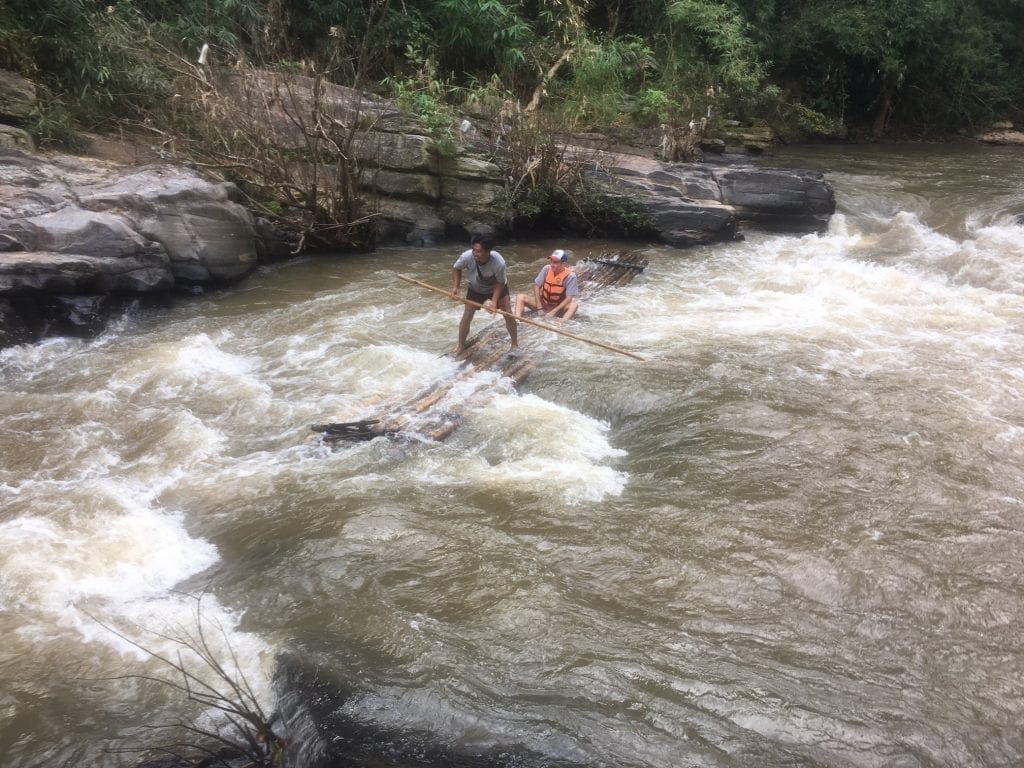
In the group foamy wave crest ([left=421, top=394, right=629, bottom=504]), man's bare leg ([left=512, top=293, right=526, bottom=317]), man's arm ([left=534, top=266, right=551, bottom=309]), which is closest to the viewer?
foamy wave crest ([left=421, top=394, right=629, bottom=504])

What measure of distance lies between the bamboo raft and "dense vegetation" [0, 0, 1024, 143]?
4247mm

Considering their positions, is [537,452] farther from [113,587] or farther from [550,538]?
[113,587]

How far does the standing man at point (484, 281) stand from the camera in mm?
5672

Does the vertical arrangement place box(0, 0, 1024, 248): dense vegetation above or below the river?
above

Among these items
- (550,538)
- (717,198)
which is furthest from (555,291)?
(717,198)

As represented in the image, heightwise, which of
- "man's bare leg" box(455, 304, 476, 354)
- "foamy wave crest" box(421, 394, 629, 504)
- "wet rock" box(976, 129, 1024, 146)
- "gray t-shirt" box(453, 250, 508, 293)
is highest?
"wet rock" box(976, 129, 1024, 146)

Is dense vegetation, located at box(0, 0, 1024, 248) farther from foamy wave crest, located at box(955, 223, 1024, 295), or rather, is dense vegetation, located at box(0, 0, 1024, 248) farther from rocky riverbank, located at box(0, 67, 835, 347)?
foamy wave crest, located at box(955, 223, 1024, 295)

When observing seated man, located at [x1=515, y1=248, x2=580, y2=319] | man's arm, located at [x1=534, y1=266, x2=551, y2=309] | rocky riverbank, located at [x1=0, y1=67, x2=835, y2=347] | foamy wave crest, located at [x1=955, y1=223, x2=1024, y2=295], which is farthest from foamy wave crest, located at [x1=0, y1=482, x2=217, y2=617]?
foamy wave crest, located at [x1=955, y1=223, x2=1024, y2=295]

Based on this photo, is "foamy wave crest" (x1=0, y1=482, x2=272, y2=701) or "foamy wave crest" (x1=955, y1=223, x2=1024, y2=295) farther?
"foamy wave crest" (x1=955, y1=223, x2=1024, y2=295)

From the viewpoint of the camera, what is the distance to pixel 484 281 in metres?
5.94

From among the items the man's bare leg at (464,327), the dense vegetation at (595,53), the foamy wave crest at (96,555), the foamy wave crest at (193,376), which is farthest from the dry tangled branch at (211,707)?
the dense vegetation at (595,53)

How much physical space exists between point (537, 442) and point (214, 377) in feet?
9.29

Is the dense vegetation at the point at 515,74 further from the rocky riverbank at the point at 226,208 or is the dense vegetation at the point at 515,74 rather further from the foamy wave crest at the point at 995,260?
the foamy wave crest at the point at 995,260

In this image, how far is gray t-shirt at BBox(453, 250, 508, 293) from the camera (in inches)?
227
